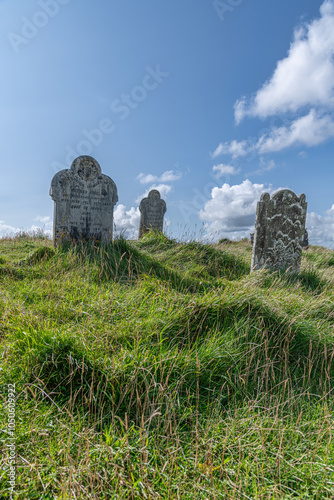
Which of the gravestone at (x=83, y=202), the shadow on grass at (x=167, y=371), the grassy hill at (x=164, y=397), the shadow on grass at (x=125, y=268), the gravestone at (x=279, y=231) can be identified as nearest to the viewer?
the grassy hill at (x=164, y=397)

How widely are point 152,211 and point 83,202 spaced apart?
651 centimetres

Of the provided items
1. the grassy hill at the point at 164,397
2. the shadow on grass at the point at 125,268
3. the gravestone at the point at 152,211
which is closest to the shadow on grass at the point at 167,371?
the grassy hill at the point at 164,397

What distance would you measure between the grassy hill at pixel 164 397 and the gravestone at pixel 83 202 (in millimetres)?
3115

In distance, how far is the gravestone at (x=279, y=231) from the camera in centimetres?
701

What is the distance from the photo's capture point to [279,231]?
7148 millimetres

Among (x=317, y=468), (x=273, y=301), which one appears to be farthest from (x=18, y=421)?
(x=273, y=301)

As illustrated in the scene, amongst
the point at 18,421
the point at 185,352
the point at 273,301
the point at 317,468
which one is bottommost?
the point at 317,468

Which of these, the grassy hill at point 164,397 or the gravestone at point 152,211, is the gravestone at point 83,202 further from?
the gravestone at point 152,211

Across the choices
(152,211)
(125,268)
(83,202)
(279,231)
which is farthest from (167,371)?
(152,211)

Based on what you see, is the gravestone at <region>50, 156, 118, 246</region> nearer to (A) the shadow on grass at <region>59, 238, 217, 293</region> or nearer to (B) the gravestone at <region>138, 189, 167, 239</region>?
(A) the shadow on grass at <region>59, 238, 217, 293</region>

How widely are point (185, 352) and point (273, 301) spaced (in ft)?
5.84

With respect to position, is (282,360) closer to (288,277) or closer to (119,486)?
(119,486)

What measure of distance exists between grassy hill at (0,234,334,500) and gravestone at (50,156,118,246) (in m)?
3.11

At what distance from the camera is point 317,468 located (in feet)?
6.26
